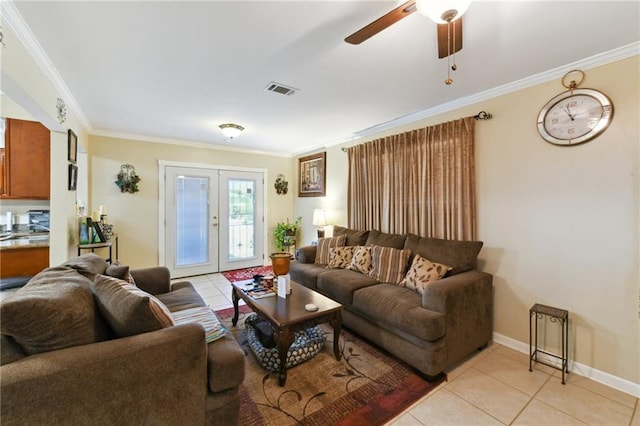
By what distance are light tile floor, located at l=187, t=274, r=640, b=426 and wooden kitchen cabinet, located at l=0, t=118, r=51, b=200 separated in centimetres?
486

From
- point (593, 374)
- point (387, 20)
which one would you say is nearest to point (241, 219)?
point (387, 20)

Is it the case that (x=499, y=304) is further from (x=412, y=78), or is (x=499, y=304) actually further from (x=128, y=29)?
(x=128, y=29)

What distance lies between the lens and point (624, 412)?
1.74 meters

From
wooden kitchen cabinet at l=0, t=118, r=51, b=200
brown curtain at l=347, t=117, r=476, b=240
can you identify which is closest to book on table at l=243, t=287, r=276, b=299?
brown curtain at l=347, t=117, r=476, b=240

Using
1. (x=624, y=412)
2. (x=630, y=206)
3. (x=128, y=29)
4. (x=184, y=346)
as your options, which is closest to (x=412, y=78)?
(x=630, y=206)

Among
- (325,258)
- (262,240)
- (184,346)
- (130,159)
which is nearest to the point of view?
(184,346)

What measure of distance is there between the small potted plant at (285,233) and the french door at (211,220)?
13.3 inches

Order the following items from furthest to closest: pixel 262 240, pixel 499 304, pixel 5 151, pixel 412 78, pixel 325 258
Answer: pixel 262 240, pixel 325 258, pixel 5 151, pixel 499 304, pixel 412 78

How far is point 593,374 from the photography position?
2.08 metres

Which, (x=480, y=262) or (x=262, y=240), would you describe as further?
(x=262, y=240)

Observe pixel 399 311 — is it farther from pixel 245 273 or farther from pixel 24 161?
pixel 24 161

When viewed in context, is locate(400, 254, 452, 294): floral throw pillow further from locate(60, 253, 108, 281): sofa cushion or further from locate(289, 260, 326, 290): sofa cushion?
locate(60, 253, 108, 281): sofa cushion

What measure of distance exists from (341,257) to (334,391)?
1.73m

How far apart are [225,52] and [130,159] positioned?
3.35 meters
